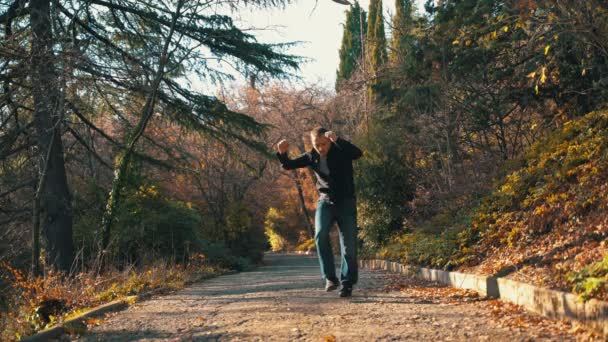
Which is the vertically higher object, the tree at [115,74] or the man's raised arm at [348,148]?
the tree at [115,74]

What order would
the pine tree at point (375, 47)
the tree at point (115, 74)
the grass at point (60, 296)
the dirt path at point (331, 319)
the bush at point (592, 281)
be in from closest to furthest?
the bush at point (592, 281) → the dirt path at point (331, 319) → the grass at point (60, 296) → the tree at point (115, 74) → the pine tree at point (375, 47)

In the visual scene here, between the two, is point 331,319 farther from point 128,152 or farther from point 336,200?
point 128,152

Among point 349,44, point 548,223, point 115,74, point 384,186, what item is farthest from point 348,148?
point 349,44

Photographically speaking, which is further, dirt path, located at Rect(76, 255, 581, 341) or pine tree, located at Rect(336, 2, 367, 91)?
pine tree, located at Rect(336, 2, 367, 91)

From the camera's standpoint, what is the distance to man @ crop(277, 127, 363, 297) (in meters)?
7.13

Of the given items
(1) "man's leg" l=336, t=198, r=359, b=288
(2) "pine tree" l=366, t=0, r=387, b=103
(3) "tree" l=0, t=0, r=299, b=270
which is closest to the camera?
(1) "man's leg" l=336, t=198, r=359, b=288

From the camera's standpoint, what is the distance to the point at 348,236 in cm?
715

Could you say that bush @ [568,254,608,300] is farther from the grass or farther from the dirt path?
the grass

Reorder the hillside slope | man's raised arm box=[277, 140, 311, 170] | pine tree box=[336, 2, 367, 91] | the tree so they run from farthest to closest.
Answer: pine tree box=[336, 2, 367, 91]
the tree
man's raised arm box=[277, 140, 311, 170]
the hillside slope

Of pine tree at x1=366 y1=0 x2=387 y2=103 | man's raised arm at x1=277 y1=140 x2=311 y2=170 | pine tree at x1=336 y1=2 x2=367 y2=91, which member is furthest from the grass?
pine tree at x1=336 y1=2 x2=367 y2=91

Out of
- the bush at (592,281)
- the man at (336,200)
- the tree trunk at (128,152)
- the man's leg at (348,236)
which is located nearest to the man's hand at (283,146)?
the man at (336,200)

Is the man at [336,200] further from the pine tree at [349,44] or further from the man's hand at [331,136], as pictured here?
the pine tree at [349,44]

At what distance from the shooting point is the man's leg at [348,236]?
23.3 feet

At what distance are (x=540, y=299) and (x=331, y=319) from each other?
1954mm
